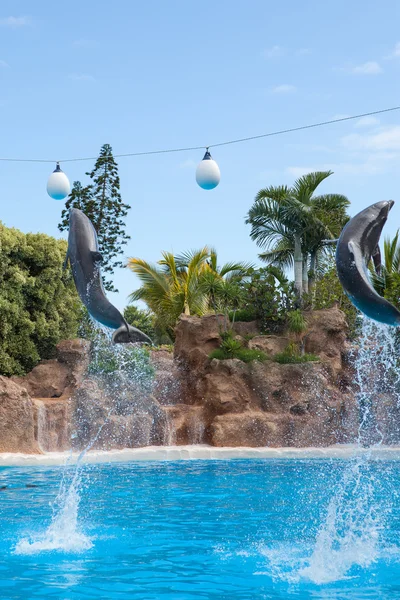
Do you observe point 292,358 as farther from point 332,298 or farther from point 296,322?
point 332,298

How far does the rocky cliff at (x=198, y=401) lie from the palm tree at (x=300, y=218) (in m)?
3.90

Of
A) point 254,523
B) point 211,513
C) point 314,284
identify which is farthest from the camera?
point 314,284

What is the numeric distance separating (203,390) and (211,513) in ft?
24.0

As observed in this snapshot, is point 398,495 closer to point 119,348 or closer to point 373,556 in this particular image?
point 373,556

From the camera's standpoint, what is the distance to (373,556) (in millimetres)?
5789

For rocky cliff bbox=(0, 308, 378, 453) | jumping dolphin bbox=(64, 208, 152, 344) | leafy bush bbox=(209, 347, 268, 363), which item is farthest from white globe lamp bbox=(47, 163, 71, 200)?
leafy bush bbox=(209, 347, 268, 363)

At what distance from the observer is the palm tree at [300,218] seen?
64.5 ft

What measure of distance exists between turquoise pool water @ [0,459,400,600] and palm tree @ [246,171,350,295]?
33.4 ft

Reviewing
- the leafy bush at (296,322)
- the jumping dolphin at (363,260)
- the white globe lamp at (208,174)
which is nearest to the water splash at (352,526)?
the jumping dolphin at (363,260)

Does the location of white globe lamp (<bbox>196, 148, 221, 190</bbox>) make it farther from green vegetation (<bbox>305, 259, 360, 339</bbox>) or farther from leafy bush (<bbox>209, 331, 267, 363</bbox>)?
green vegetation (<bbox>305, 259, 360, 339</bbox>)

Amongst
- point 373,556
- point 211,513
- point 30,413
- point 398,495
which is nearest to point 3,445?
point 30,413

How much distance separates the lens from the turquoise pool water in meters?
4.94

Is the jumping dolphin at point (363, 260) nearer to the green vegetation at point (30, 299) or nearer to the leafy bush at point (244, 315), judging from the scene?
the green vegetation at point (30, 299)

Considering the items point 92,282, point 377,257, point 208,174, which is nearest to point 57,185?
point 208,174
